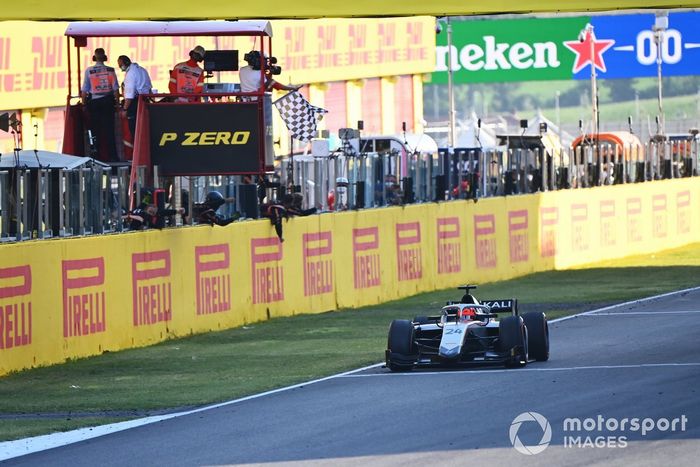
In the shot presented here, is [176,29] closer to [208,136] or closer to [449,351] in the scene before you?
[208,136]

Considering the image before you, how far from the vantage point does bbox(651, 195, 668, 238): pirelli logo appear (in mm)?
35188

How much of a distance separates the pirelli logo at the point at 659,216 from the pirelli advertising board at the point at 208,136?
49.2ft

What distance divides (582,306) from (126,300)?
7015mm

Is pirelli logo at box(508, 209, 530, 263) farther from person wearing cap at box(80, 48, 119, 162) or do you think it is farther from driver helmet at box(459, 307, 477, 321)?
driver helmet at box(459, 307, 477, 321)

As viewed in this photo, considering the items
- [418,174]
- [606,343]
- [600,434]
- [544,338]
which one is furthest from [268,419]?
[418,174]

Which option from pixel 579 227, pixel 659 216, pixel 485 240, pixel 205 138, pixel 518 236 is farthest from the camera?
pixel 659 216

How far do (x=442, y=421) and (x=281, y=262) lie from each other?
→ 1045 centimetres

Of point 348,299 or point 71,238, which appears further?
point 348,299

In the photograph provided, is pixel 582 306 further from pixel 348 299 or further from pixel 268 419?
pixel 268 419

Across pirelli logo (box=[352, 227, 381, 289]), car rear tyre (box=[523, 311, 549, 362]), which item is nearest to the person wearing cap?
pirelli logo (box=[352, 227, 381, 289])

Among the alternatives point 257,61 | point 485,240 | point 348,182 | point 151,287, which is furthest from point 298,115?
point 151,287

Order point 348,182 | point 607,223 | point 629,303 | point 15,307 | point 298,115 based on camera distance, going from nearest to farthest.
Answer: point 15,307 < point 629,303 < point 348,182 < point 298,115 < point 607,223

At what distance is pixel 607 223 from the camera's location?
109ft

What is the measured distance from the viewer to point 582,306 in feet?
76.2
